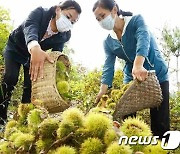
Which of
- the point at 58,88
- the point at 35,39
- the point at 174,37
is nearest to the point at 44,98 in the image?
the point at 58,88

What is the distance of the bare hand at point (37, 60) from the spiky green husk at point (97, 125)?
1.01 metres

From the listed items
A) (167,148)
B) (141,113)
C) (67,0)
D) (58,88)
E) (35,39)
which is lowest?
(141,113)

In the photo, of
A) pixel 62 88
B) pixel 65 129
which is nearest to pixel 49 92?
pixel 62 88

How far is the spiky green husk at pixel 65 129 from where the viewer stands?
1.30 metres

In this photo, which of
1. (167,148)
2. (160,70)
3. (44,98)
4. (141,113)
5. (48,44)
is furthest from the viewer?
(141,113)

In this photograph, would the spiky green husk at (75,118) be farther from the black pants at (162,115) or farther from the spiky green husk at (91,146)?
A: the black pants at (162,115)

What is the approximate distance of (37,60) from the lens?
2.27m

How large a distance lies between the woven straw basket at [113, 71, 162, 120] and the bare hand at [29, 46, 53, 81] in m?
0.55

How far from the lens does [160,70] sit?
263 centimetres

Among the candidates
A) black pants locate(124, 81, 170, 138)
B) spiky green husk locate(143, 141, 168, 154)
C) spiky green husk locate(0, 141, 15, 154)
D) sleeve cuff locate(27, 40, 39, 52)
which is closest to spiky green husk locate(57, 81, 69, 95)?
sleeve cuff locate(27, 40, 39, 52)

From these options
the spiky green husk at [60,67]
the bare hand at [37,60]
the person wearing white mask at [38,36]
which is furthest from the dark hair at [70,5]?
the bare hand at [37,60]

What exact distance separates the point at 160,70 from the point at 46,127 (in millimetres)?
1475

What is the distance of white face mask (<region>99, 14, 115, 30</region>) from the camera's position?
2676mm

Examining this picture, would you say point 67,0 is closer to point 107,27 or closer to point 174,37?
point 107,27
